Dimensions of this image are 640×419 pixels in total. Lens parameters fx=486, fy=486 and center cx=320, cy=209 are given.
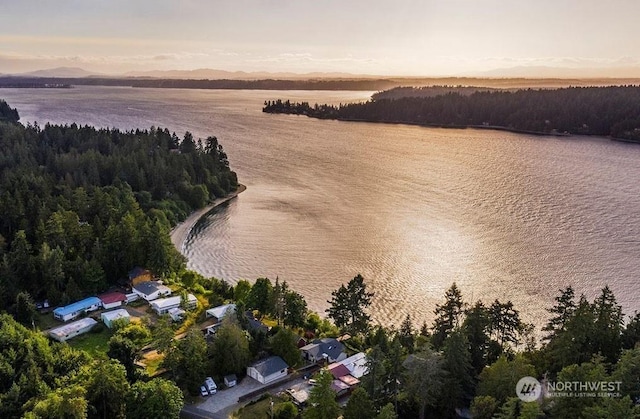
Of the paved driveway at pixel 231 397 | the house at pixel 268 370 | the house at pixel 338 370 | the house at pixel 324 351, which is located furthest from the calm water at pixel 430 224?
the paved driveway at pixel 231 397

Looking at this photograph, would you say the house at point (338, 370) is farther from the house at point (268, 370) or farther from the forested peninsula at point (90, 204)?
the forested peninsula at point (90, 204)

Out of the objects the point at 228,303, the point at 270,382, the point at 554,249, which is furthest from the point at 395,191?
the point at 270,382

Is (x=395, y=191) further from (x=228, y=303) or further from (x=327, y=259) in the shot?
(x=228, y=303)

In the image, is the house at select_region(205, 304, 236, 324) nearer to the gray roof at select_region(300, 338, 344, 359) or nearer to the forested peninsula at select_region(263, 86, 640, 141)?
the gray roof at select_region(300, 338, 344, 359)

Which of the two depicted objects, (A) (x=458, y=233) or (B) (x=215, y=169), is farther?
(B) (x=215, y=169)

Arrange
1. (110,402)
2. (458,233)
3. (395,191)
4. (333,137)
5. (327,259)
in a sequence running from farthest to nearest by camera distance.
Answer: (333,137) → (395,191) → (458,233) → (327,259) → (110,402)

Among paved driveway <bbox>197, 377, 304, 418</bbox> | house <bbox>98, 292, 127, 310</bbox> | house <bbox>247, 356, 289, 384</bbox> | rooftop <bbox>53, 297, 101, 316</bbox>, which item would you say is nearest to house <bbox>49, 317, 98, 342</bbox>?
rooftop <bbox>53, 297, 101, 316</bbox>

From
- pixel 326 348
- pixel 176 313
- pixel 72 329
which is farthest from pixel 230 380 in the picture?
pixel 72 329
